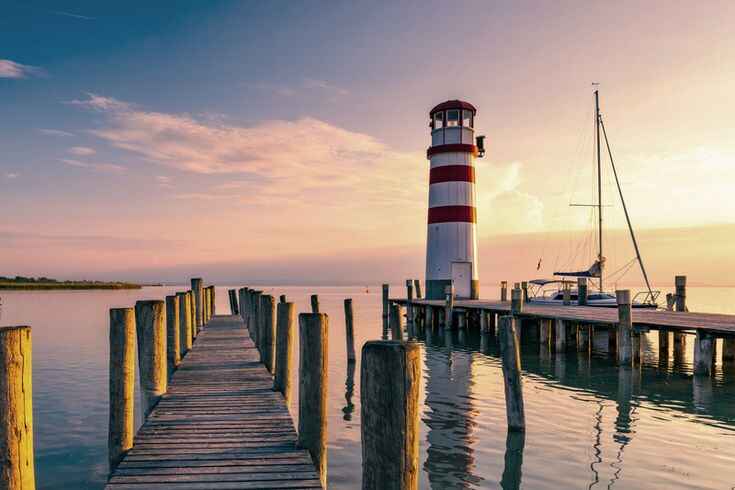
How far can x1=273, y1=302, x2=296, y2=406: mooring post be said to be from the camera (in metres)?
9.09

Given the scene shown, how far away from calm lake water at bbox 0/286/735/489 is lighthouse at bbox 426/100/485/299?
11721 millimetres

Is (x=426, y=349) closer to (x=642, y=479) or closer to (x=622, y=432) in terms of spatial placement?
(x=622, y=432)

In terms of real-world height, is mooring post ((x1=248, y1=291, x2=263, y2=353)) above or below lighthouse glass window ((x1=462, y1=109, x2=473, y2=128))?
below

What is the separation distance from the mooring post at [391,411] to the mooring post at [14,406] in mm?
2560

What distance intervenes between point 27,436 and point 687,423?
11.9m

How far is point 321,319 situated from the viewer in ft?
22.8

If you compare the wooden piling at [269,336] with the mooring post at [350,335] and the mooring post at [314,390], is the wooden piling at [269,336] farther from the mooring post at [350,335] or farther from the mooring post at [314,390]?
the mooring post at [350,335]

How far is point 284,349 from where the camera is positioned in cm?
905

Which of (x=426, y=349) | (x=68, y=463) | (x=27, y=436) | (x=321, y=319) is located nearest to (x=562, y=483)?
(x=321, y=319)

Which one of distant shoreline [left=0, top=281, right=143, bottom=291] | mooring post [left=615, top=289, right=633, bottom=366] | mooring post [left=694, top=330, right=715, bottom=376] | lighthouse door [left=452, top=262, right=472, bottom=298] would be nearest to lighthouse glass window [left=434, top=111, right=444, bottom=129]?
lighthouse door [left=452, top=262, right=472, bottom=298]

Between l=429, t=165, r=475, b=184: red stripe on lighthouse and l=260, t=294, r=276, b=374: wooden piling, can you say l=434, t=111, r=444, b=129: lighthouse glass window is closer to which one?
l=429, t=165, r=475, b=184: red stripe on lighthouse

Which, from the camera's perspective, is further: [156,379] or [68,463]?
[68,463]

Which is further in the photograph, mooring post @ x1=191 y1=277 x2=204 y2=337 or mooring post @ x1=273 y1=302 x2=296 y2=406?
mooring post @ x1=191 y1=277 x2=204 y2=337

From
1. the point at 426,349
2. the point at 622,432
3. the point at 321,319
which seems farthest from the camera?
the point at 426,349
